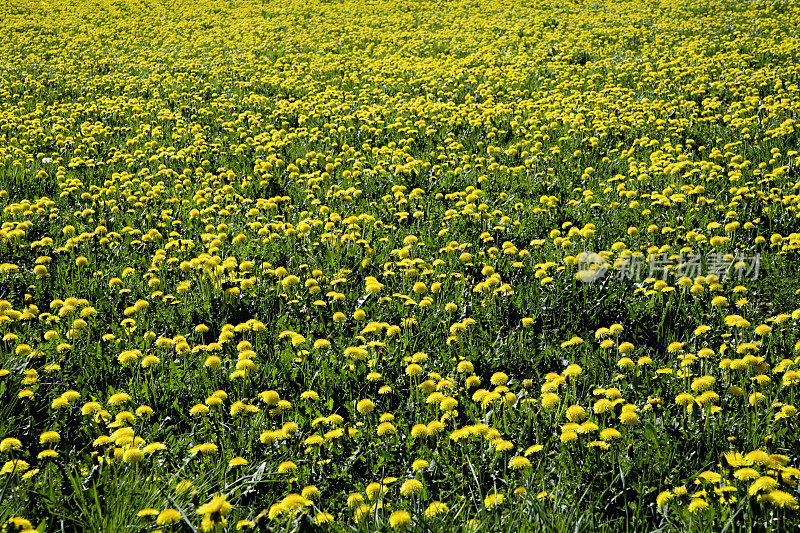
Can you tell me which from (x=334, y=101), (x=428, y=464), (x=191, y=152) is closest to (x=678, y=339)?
(x=428, y=464)

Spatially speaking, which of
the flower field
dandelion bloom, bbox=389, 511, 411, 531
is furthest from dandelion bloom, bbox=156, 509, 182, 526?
dandelion bloom, bbox=389, 511, 411, 531

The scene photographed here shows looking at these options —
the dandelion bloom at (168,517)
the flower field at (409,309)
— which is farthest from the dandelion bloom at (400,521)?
the dandelion bloom at (168,517)

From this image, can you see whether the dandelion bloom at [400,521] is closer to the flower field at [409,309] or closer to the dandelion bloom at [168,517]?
the flower field at [409,309]

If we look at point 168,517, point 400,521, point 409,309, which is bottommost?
point 409,309

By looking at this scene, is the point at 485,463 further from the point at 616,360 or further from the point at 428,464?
the point at 616,360

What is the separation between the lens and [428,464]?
283cm

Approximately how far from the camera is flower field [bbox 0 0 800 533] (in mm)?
2594

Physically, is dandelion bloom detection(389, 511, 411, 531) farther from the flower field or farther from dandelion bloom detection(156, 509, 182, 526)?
dandelion bloom detection(156, 509, 182, 526)

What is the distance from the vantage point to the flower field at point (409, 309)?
259 centimetres

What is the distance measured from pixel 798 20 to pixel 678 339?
39.1ft

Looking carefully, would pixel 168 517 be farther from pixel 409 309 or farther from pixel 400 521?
pixel 409 309

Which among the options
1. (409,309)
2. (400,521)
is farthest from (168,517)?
(409,309)

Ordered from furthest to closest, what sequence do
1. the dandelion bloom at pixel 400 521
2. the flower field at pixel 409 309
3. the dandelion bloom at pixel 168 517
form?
the flower field at pixel 409 309
the dandelion bloom at pixel 400 521
the dandelion bloom at pixel 168 517

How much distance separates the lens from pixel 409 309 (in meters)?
4.19
